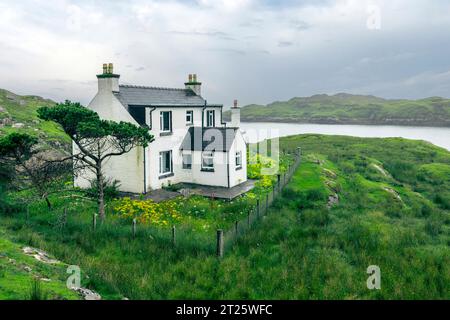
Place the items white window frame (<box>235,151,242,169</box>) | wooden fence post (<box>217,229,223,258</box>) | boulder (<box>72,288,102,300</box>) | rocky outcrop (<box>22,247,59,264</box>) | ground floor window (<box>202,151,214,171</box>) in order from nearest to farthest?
boulder (<box>72,288,102,300</box>) → rocky outcrop (<box>22,247,59,264</box>) → wooden fence post (<box>217,229,223,258</box>) → ground floor window (<box>202,151,214,171</box>) → white window frame (<box>235,151,242,169</box>)

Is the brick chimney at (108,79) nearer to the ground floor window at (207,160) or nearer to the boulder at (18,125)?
the ground floor window at (207,160)

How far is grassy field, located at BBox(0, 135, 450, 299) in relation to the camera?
38.9ft

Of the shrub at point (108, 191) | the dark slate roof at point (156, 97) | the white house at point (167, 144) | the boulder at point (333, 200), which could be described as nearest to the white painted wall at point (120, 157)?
the white house at point (167, 144)

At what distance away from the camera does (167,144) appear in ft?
89.8

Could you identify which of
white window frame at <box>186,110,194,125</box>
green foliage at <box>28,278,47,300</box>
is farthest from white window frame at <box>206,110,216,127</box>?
green foliage at <box>28,278,47,300</box>

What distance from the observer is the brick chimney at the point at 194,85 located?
33938 mm

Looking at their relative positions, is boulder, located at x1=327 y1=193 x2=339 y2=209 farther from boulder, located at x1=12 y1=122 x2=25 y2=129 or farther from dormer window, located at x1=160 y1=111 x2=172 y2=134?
boulder, located at x1=12 y1=122 x2=25 y2=129

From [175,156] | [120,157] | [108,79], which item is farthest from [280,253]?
[108,79]

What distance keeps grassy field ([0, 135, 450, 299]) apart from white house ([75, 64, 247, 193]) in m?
4.23

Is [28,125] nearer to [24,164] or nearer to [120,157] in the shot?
[120,157]

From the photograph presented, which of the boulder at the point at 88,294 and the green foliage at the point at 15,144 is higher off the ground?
the green foliage at the point at 15,144

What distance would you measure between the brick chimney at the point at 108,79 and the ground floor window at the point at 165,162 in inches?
226
